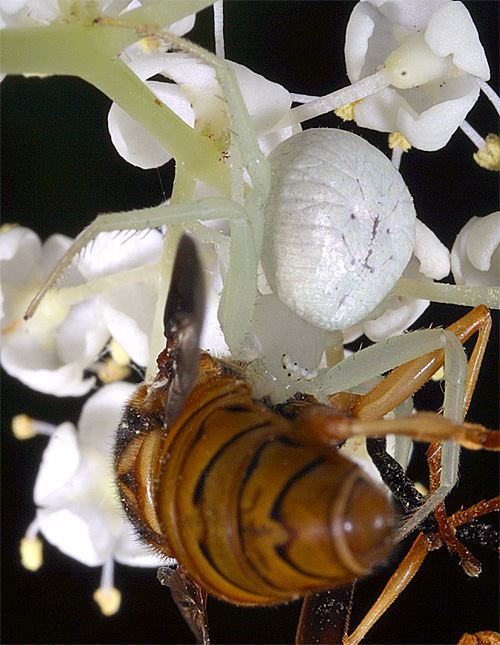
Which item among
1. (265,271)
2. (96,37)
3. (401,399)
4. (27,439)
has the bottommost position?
(27,439)

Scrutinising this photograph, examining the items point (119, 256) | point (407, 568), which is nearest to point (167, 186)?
point (119, 256)

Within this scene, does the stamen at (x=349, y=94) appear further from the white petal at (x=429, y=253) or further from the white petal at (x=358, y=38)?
the white petal at (x=429, y=253)

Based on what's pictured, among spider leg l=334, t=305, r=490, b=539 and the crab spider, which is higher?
the crab spider

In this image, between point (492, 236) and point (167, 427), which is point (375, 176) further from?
point (167, 427)

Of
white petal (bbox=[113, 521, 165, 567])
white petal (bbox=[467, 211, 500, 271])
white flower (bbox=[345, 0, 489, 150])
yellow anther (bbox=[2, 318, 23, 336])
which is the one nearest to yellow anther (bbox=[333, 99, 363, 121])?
white flower (bbox=[345, 0, 489, 150])

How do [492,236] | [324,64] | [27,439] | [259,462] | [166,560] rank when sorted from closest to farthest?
[259,462] → [166,560] → [492,236] → [324,64] → [27,439]

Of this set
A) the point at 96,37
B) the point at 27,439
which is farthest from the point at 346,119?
the point at 27,439

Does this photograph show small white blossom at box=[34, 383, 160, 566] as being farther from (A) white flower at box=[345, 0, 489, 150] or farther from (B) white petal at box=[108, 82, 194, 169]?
(A) white flower at box=[345, 0, 489, 150]
